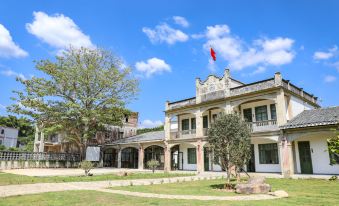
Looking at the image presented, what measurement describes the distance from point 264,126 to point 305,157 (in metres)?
3.66

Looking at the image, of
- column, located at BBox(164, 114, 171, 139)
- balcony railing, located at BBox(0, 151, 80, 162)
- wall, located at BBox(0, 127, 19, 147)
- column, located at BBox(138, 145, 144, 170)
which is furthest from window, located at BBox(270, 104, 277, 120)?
wall, located at BBox(0, 127, 19, 147)

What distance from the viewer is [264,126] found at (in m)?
20.8

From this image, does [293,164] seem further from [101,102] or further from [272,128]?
[101,102]

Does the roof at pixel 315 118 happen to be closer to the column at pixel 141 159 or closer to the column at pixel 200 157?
the column at pixel 200 157

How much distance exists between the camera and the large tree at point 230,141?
1257cm

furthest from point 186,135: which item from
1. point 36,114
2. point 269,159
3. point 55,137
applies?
point 55,137

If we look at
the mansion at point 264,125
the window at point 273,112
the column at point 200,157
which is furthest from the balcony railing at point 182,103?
the window at point 273,112

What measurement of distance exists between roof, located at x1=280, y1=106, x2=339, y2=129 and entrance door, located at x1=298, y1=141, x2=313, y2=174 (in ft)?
6.67

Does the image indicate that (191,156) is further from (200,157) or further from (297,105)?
(297,105)

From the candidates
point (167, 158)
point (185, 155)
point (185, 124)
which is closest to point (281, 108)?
point (185, 124)

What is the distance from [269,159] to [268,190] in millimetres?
12183

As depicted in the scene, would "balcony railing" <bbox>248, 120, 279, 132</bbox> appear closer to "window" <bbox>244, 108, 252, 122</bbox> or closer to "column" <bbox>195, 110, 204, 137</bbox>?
Answer: "window" <bbox>244, 108, 252, 122</bbox>

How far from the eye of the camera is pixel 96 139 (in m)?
38.4

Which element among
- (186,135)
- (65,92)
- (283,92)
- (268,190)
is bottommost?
(268,190)
